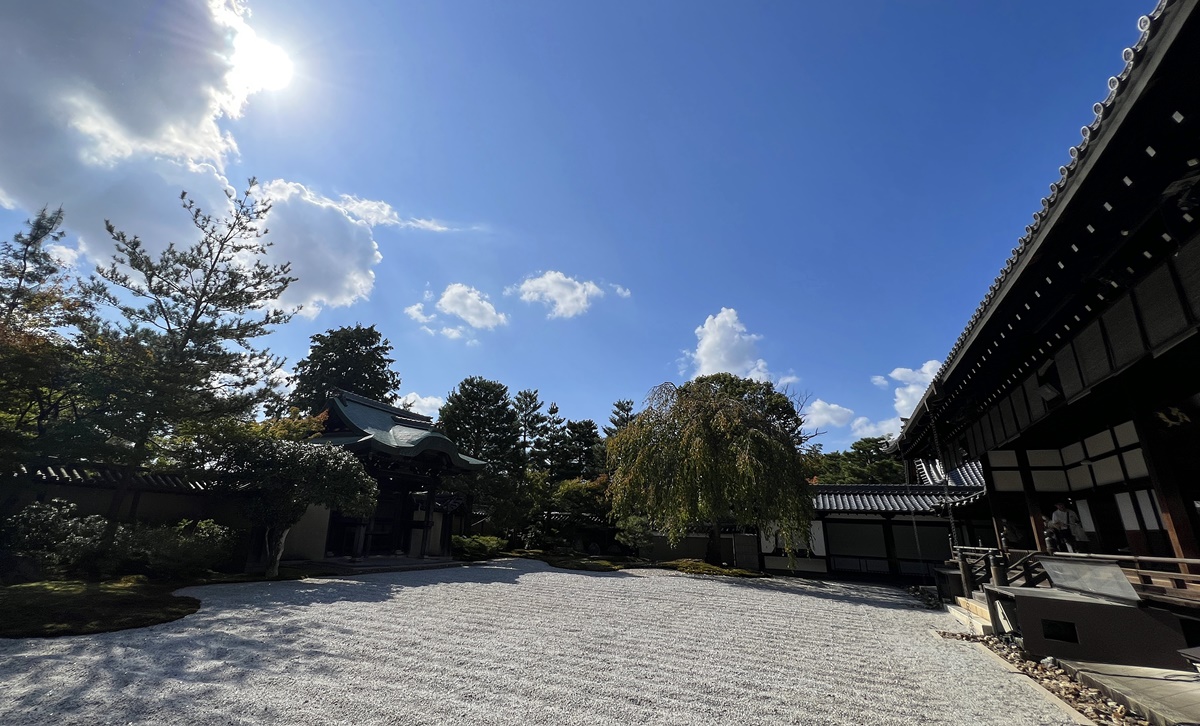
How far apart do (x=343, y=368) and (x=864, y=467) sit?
38.0 m

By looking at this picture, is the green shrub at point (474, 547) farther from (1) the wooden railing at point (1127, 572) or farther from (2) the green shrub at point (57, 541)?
(1) the wooden railing at point (1127, 572)

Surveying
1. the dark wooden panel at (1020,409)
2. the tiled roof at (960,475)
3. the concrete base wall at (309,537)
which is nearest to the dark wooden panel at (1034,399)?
the dark wooden panel at (1020,409)

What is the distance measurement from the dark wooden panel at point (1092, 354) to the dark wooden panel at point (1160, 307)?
2.79 ft

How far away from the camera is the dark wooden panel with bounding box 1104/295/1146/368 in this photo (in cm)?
461

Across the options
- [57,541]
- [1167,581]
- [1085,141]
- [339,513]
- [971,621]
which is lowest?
[971,621]

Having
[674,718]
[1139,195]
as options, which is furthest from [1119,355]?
[674,718]

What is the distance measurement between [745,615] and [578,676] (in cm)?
495

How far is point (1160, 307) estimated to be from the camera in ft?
13.8

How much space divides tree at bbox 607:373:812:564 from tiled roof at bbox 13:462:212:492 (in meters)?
11.3

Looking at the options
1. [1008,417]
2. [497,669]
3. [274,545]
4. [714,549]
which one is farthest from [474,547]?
[1008,417]

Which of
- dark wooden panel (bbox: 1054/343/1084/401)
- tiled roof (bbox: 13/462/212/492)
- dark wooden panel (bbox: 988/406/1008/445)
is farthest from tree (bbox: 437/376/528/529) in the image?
dark wooden panel (bbox: 1054/343/1084/401)

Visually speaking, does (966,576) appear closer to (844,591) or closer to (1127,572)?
(1127,572)

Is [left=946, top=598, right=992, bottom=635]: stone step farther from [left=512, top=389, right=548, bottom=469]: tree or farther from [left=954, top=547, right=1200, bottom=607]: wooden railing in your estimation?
[left=512, top=389, right=548, bottom=469]: tree

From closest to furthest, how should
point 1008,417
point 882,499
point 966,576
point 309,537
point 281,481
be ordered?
1. point 1008,417
2. point 966,576
3. point 281,481
4. point 309,537
5. point 882,499
